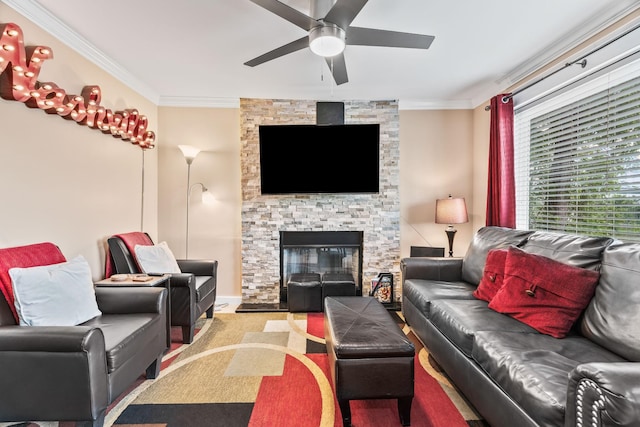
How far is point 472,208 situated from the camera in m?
3.91

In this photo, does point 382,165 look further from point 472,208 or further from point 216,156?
point 216,156

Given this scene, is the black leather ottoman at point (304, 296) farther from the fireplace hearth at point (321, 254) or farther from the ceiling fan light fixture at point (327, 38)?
the ceiling fan light fixture at point (327, 38)

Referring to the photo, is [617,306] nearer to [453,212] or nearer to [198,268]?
[453,212]

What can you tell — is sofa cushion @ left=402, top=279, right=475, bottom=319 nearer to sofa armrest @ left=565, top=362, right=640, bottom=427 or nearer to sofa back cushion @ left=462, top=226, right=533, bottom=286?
sofa back cushion @ left=462, top=226, right=533, bottom=286

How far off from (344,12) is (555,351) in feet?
6.83

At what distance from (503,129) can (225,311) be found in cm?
367

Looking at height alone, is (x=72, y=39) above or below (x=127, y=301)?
above

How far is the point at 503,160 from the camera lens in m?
3.08

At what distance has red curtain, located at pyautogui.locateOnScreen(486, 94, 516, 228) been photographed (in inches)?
120

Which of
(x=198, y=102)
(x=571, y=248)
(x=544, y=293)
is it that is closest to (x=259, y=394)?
(x=544, y=293)

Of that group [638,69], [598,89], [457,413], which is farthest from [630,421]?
[598,89]

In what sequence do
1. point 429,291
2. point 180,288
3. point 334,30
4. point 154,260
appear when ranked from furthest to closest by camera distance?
point 154,260, point 180,288, point 429,291, point 334,30

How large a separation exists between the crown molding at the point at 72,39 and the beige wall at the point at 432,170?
3189 mm

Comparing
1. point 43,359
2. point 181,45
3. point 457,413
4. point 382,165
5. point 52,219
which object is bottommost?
point 457,413
